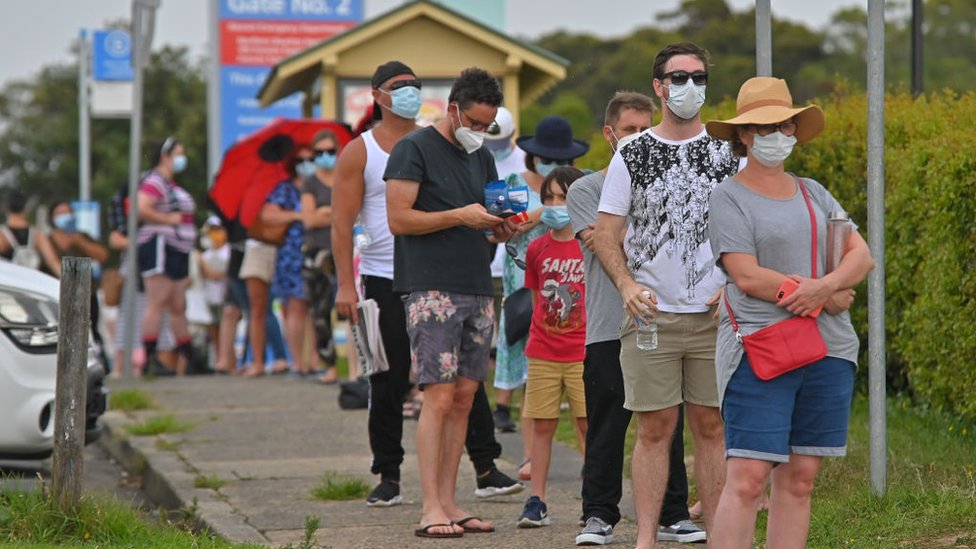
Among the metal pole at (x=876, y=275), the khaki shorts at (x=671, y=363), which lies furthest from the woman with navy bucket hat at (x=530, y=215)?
the khaki shorts at (x=671, y=363)

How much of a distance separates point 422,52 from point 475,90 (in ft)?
35.6

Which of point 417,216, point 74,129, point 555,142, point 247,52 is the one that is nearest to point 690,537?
point 417,216

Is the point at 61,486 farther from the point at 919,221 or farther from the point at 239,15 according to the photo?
the point at 239,15

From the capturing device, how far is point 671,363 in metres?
6.09

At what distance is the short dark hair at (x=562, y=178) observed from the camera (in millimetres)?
7688

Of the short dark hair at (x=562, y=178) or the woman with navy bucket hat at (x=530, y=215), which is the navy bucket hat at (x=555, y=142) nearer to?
the woman with navy bucket hat at (x=530, y=215)

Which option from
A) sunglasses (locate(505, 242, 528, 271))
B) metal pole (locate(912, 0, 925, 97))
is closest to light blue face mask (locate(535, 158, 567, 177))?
sunglasses (locate(505, 242, 528, 271))

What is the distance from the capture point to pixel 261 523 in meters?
7.68

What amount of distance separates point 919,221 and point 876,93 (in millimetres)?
1961

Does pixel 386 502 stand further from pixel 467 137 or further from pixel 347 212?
pixel 467 137

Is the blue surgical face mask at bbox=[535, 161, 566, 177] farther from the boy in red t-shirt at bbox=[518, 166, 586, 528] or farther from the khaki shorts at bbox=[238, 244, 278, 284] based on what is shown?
the khaki shorts at bbox=[238, 244, 278, 284]

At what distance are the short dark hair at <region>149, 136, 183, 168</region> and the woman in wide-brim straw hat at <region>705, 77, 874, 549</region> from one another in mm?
11150

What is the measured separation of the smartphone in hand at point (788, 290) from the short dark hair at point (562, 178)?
2522mm

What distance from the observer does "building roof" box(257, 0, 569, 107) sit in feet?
56.4
